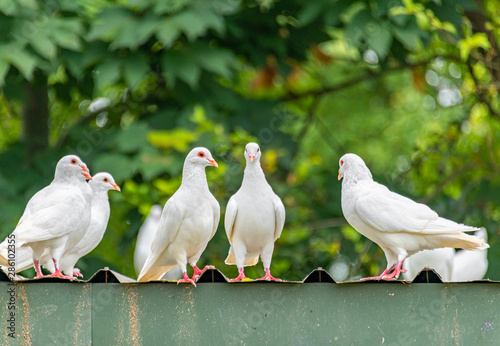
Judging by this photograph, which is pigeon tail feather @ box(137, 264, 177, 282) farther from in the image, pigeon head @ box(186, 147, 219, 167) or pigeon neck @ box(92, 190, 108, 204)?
pigeon neck @ box(92, 190, 108, 204)

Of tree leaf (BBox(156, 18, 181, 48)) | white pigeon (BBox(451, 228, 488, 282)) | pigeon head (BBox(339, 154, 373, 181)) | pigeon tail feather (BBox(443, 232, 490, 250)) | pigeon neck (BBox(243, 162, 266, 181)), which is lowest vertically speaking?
white pigeon (BBox(451, 228, 488, 282))

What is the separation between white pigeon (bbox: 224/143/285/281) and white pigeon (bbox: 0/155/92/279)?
117cm

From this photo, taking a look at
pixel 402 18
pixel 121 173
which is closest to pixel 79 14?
Result: pixel 121 173

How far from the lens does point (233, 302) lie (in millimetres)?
4930

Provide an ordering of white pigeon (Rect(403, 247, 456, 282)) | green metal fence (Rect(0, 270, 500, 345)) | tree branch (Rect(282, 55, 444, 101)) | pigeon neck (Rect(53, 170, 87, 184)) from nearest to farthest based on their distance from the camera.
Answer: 1. green metal fence (Rect(0, 270, 500, 345))
2. pigeon neck (Rect(53, 170, 87, 184))
3. white pigeon (Rect(403, 247, 456, 282))
4. tree branch (Rect(282, 55, 444, 101))

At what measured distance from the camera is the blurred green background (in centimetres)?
796

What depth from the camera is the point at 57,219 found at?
546cm

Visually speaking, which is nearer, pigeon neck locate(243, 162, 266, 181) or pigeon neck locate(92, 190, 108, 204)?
pigeon neck locate(243, 162, 266, 181)

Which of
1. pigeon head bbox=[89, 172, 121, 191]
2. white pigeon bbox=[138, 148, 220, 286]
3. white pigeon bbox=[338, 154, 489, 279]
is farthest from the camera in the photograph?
pigeon head bbox=[89, 172, 121, 191]

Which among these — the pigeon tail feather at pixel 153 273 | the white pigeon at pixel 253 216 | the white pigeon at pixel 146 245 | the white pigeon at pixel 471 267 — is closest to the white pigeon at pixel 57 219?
the pigeon tail feather at pixel 153 273

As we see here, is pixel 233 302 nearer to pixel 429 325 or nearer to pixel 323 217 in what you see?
pixel 429 325

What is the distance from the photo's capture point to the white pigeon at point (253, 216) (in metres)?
5.57

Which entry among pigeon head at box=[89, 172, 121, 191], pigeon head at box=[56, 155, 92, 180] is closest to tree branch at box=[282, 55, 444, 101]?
pigeon head at box=[89, 172, 121, 191]

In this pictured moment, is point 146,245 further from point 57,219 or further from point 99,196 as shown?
point 57,219
